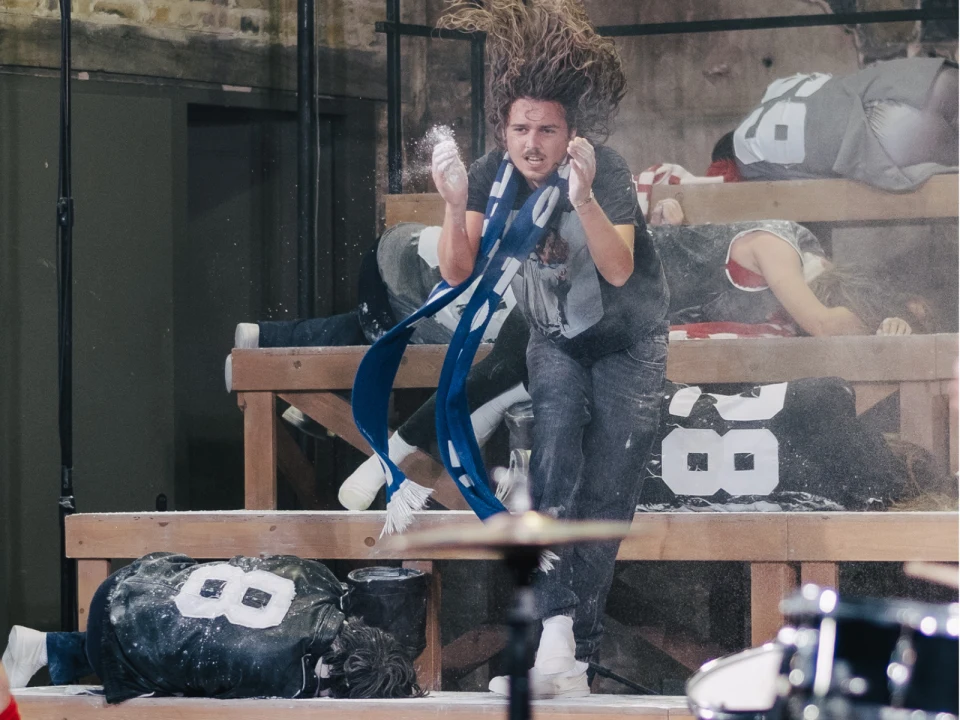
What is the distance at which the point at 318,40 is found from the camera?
8.53ft

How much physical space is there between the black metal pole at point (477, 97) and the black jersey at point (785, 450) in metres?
0.65

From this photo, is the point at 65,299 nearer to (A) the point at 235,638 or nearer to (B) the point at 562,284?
(A) the point at 235,638

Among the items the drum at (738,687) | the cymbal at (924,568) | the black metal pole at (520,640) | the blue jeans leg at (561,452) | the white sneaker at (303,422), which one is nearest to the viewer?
the black metal pole at (520,640)

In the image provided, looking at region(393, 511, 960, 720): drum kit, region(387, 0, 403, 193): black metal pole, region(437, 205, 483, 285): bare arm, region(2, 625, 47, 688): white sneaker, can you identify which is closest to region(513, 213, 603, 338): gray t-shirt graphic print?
region(437, 205, 483, 285): bare arm

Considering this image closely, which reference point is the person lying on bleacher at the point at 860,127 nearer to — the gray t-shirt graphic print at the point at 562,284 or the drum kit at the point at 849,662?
the gray t-shirt graphic print at the point at 562,284

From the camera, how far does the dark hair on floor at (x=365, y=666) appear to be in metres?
2.40

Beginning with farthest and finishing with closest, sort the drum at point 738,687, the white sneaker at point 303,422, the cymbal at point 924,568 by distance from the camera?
the white sneaker at point 303,422, the cymbal at point 924,568, the drum at point 738,687

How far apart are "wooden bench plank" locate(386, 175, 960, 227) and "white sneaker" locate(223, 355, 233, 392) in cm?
93

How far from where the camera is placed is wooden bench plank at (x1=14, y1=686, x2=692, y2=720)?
7.66 ft

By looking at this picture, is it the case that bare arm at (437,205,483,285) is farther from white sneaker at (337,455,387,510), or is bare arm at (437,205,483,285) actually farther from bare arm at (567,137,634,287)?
white sneaker at (337,455,387,510)

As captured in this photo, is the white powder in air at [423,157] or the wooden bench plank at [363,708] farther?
the white powder in air at [423,157]

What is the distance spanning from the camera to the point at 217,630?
94.3 inches

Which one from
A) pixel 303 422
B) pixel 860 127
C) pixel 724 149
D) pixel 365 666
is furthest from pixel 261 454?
pixel 860 127

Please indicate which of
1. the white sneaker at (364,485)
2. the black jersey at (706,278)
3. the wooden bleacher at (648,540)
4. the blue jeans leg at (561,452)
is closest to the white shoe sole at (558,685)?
the blue jeans leg at (561,452)
